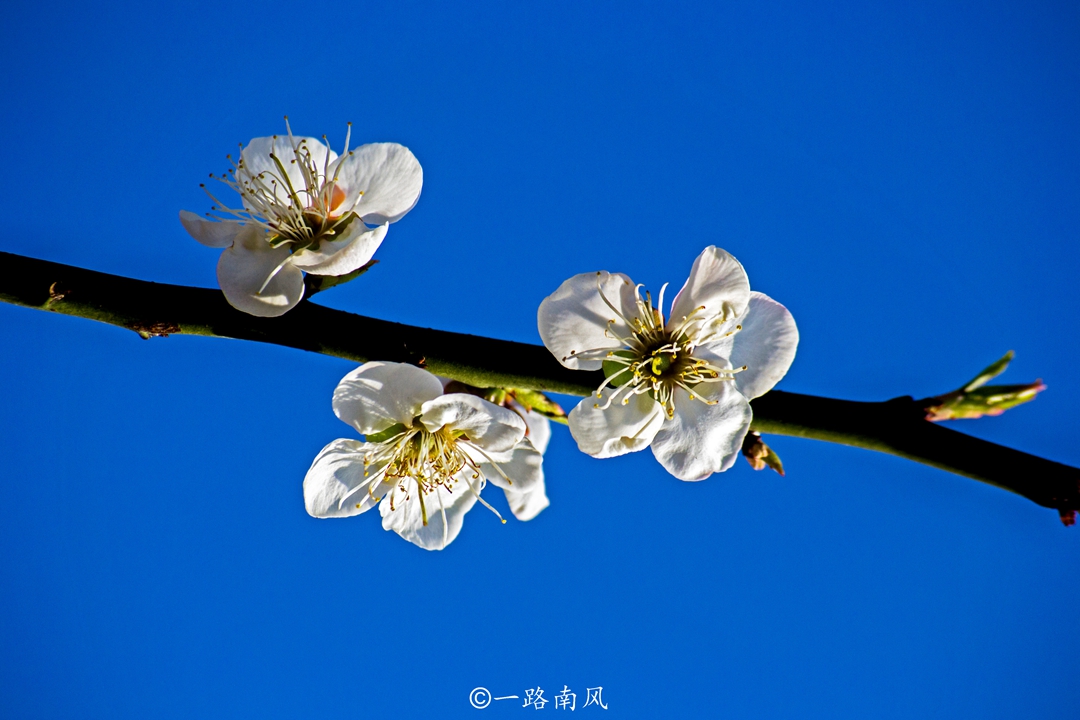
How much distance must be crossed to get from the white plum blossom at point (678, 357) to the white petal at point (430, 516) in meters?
0.44

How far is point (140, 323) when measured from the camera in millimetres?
1087

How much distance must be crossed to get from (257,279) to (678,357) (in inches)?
29.4

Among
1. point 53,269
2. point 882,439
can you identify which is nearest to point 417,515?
point 53,269

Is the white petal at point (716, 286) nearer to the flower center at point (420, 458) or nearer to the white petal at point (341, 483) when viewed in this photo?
the flower center at point (420, 458)

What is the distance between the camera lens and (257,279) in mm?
1144

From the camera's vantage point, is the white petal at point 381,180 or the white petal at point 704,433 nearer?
the white petal at point 704,433

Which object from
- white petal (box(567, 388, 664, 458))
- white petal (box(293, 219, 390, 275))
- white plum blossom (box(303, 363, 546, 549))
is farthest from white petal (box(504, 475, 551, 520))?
white petal (box(293, 219, 390, 275))

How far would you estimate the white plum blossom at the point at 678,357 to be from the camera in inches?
44.4

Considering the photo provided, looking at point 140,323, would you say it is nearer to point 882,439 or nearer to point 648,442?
point 648,442

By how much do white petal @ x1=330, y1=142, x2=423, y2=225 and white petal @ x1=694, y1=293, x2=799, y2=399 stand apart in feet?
2.18

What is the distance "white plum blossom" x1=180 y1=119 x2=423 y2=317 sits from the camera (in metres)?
1.15

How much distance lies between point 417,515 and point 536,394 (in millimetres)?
411

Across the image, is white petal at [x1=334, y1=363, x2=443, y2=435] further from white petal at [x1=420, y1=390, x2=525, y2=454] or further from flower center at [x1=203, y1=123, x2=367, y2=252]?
flower center at [x1=203, y1=123, x2=367, y2=252]

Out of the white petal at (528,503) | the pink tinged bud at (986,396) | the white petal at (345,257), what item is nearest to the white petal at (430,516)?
the white petal at (528,503)
